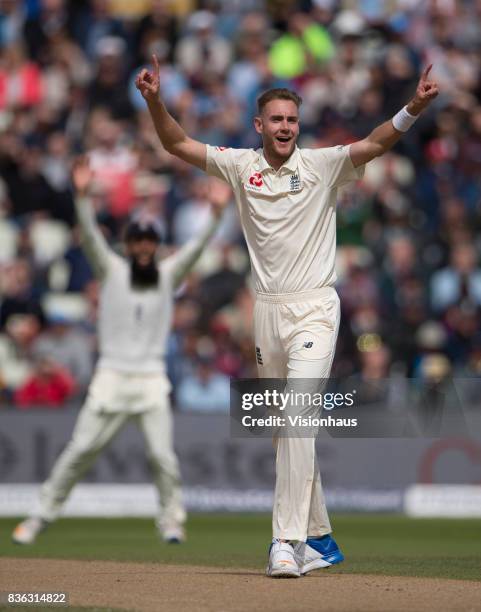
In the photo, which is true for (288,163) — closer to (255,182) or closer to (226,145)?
(255,182)

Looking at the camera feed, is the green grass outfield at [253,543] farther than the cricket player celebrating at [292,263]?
Yes

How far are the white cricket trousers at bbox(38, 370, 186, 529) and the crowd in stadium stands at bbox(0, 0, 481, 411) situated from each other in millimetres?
3451

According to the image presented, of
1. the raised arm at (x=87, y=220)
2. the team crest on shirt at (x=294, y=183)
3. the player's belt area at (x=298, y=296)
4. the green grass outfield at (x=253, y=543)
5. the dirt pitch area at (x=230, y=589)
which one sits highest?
the team crest on shirt at (x=294, y=183)

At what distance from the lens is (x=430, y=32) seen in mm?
18688

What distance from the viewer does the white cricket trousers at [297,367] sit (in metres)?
7.68

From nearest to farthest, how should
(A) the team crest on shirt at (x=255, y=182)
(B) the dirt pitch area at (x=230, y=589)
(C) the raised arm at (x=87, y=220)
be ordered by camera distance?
(B) the dirt pitch area at (x=230, y=589) → (A) the team crest on shirt at (x=255, y=182) → (C) the raised arm at (x=87, y=220)

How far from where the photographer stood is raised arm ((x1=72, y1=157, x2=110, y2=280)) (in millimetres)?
10891

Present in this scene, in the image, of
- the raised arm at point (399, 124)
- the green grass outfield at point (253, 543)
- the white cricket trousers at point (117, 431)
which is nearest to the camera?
the raised arm at point (399, 124)

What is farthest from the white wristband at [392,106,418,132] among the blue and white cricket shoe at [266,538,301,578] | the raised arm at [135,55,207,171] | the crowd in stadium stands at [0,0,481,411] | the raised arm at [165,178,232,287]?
the crowd in stadium stands at [0,0,481,411]

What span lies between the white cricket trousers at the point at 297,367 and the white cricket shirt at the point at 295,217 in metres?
0.10

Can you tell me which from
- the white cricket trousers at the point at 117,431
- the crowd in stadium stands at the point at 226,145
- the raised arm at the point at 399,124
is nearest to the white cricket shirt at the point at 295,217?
the raised arm at the point at 399,124

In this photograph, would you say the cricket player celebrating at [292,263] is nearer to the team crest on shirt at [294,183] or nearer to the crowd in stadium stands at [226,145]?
the team crest on shirt at [294,183]

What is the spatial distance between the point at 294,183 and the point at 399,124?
26.6 inches

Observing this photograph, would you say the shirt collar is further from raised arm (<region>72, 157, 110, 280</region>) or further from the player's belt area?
raised arm (<region>72, 157, 110, 280</region>)
